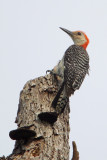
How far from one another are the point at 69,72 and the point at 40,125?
85.9 inches

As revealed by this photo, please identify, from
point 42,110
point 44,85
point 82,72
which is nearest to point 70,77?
point 82,72

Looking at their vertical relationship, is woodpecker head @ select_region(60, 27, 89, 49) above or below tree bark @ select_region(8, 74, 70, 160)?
above

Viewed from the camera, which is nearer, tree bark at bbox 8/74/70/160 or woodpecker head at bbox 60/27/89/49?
tree bark at bbox 8/74/70/160

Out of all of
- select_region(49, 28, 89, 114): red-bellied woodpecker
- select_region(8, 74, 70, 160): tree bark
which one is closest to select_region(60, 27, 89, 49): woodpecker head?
select_region(49, 28, 89, 114): red-bellied woodpecker

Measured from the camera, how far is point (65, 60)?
7.77 meters

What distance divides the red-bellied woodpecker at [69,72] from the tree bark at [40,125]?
0.16 m

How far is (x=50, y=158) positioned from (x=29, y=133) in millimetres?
565

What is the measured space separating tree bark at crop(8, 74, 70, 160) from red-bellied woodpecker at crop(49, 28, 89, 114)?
6.2 inches

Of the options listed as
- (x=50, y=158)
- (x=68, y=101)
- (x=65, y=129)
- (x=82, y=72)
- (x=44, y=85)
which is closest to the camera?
(x=50, y=158)

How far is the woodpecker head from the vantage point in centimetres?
990

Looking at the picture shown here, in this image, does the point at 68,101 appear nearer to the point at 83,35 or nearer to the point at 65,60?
the point at 65,60

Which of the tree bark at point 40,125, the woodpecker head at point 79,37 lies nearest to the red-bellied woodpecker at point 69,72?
the tree bark at point 40,125

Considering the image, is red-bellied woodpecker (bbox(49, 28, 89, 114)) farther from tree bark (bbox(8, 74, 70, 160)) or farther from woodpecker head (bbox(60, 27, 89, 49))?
woodpecker head (bbox(60, 27, 89, 49))

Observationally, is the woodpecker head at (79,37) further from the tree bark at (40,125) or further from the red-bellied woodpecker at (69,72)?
the tree bark at (40,125)
